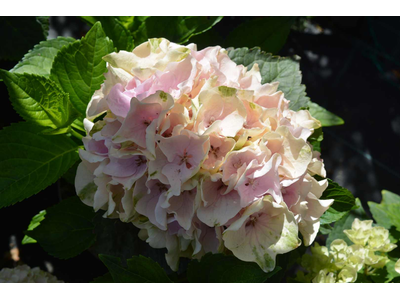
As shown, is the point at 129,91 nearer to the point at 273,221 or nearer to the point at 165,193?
the point at 165,193

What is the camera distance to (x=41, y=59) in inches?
31.8

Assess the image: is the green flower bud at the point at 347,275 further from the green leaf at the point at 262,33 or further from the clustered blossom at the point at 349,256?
the green leaf at the point at 262,33

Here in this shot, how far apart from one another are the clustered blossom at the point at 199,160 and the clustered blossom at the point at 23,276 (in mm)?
384

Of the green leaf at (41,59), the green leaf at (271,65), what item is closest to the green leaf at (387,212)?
the green leaf at (271,65)

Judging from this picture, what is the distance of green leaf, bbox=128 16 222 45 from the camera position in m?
0.88

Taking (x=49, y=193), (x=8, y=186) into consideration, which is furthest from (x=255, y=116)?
(x=49, y=193)

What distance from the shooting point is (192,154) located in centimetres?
54

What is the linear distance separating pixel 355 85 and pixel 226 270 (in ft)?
4.98

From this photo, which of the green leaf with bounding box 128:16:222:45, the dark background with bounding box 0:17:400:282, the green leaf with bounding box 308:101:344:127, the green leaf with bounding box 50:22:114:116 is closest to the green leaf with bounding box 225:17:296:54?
the green leaf with bounding box 128:16:222:45

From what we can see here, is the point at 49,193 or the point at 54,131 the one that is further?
the point at 49,193

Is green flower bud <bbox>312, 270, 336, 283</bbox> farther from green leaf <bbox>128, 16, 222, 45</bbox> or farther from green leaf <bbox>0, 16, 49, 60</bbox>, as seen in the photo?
green leaf <bbox>0, 16, 49, 60</bbox>

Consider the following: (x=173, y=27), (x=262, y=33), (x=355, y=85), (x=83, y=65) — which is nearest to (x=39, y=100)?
(x=83, y=65)
